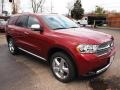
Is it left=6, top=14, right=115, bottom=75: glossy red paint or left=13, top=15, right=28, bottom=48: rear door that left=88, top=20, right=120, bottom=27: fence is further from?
left=6, top=14, right=115, bottom=75: glossy red paint

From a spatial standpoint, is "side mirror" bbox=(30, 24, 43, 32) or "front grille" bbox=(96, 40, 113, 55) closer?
"front grille" bbox=(96, 40, 113, 55)

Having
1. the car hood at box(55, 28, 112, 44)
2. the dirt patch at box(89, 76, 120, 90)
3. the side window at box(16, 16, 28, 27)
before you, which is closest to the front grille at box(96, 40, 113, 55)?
the car hood at box(55, 28, 112, 44)

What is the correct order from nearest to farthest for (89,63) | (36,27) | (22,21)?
(89,63)
(36,27)
(22,21)

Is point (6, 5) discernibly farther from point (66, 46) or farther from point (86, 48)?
point (86, 48)

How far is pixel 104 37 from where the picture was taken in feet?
18.6

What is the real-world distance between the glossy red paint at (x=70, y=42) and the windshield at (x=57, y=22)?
0.18m

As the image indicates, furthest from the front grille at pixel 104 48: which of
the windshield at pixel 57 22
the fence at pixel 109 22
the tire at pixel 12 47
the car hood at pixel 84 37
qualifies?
the fence at pixel 109 22

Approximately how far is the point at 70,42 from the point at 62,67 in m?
0.78

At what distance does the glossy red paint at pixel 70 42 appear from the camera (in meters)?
5.13

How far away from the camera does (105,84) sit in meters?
5.60

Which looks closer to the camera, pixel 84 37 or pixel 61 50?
pixel 84 37

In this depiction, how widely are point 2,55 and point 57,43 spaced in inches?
158

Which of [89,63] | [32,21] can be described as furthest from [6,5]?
[89,63]

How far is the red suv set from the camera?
5.15 metres
